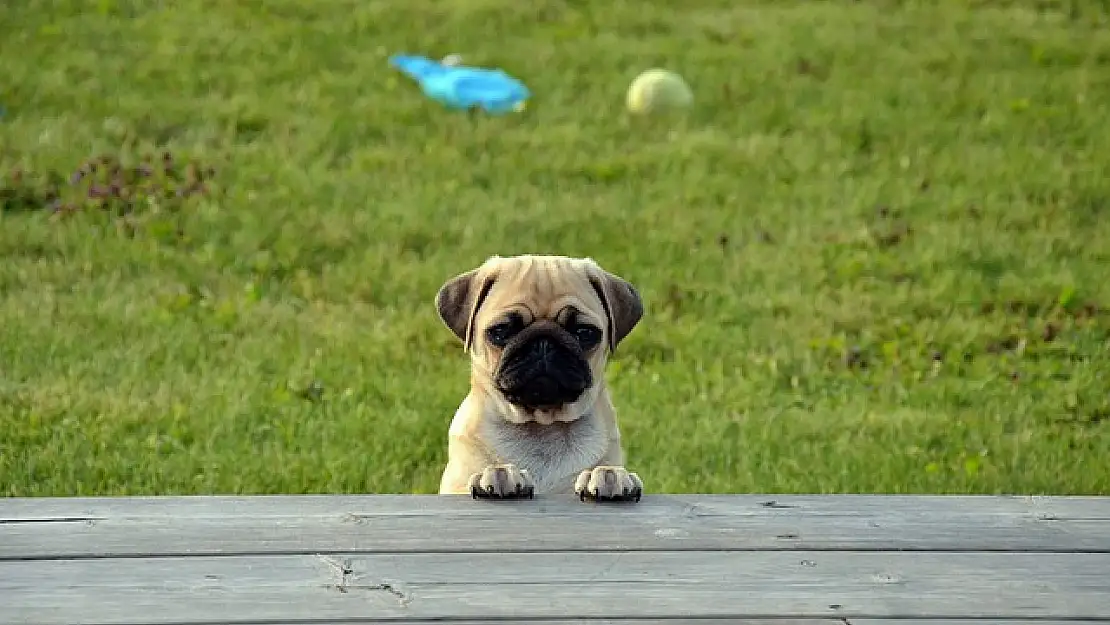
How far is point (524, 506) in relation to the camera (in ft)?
14.4

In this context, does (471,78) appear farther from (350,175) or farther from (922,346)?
(922,346)

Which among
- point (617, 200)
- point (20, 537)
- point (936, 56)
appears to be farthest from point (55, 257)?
point (936, 56)

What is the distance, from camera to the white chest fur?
4.95 metres

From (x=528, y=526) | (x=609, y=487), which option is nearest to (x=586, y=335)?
(x=609, y=487)

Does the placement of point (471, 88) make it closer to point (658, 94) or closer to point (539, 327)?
point (658, 94)

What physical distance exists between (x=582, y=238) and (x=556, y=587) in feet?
21.6

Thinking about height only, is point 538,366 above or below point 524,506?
above

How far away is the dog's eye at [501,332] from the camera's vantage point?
16.0ft

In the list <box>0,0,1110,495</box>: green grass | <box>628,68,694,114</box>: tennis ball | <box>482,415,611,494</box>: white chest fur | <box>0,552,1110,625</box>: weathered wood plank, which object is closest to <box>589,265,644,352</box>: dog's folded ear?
<box>482,415,611,494</box>: white chest fur

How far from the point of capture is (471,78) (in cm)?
1314

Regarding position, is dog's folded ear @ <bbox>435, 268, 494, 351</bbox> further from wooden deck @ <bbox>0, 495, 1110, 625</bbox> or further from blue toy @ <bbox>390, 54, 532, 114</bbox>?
blue toy @ <bbox>390, 54, 532, 114</bbox>

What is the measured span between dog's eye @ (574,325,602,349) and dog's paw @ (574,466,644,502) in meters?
0.49

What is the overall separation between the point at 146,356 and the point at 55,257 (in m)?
1.88

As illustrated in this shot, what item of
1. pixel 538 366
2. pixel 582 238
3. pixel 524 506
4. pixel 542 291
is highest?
pixel 542 291
